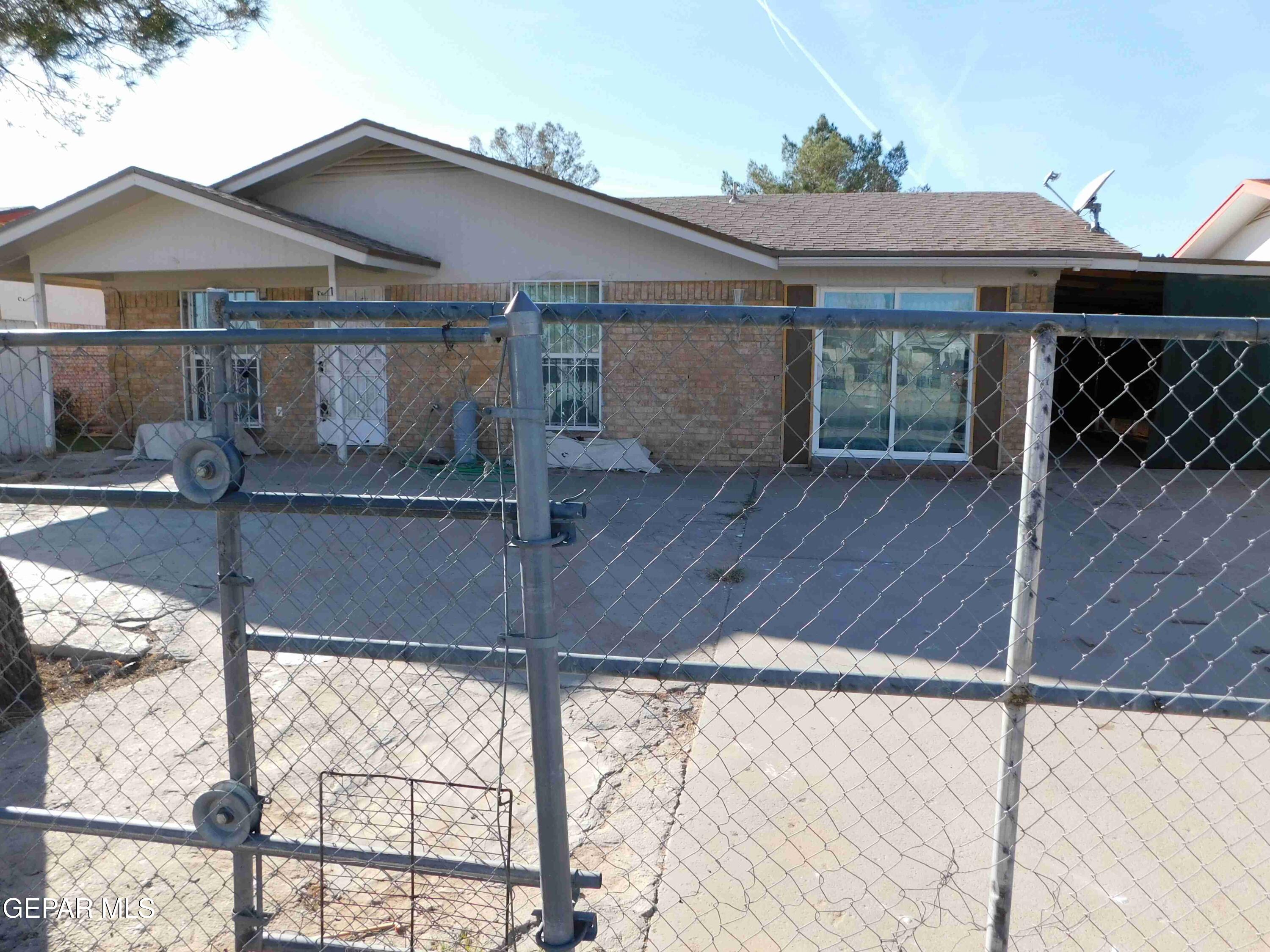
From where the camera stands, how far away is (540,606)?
1810mm

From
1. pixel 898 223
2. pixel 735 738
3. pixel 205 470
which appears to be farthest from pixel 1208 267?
pixel 205 470

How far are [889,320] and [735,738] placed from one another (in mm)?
2497

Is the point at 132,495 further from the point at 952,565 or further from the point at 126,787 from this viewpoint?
the point at 952,565

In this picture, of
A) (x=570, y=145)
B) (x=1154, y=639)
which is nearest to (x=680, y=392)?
(x=1154, y=639)

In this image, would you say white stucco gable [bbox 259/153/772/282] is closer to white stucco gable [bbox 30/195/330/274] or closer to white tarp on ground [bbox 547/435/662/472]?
white stucco gable [bbox 30/195/330/274]

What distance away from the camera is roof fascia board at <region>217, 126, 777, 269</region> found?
11359mm

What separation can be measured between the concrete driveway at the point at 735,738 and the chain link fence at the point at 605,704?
22 mm

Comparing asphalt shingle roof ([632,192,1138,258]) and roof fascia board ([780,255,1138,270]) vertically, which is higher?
asphalt shingle roof ([632,192,1138,258])

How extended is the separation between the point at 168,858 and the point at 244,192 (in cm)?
1170

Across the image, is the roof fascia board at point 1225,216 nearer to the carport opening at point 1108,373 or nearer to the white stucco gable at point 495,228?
the carport opening at point 1108,373

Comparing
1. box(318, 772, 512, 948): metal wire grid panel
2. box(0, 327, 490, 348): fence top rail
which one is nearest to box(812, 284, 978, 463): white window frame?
box(318, 772, 512, 948): metal wire grid panel

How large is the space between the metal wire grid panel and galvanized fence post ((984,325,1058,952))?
1.10 metres

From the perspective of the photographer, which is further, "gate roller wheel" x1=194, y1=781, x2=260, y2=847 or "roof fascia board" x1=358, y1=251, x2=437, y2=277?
"roof fascia board" x1=358, y1=251, x2=437, y2=277

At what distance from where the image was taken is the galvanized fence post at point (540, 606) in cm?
176
